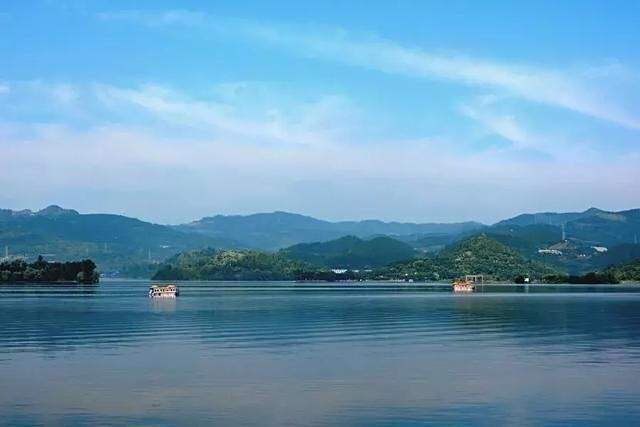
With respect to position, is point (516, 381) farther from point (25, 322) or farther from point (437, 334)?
point (25, 322)

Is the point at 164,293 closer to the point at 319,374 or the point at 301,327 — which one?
the point at 301,327

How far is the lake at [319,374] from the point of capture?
3394 centimetres

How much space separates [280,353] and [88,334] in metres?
21.5

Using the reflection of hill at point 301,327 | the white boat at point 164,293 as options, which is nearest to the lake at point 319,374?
the reflection of hill at point 301,327

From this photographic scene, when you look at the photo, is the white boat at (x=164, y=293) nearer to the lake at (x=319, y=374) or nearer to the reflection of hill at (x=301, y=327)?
the reflection of hill at (x=301, y=327)

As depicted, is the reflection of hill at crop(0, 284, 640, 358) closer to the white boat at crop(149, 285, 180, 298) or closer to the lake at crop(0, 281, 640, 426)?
the lake at crop(0, 281, 640, 426)

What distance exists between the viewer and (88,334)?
7056 centimetres

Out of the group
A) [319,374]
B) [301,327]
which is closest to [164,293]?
[301,327]

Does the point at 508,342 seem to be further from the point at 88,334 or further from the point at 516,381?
the point at 88,334

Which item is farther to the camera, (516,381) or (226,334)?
(226,334)

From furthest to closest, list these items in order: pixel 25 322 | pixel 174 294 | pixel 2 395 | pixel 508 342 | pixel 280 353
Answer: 1. pixel 174 294
2. pixel 25 322
3. pixel 508 342
4. pixel 280 353
5. pixel 2 395

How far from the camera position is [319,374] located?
45.0 metres

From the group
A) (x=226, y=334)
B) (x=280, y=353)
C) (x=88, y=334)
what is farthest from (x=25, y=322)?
(x=280, y=353)

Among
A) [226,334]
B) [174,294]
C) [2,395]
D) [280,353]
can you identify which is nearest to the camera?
[2,395]
